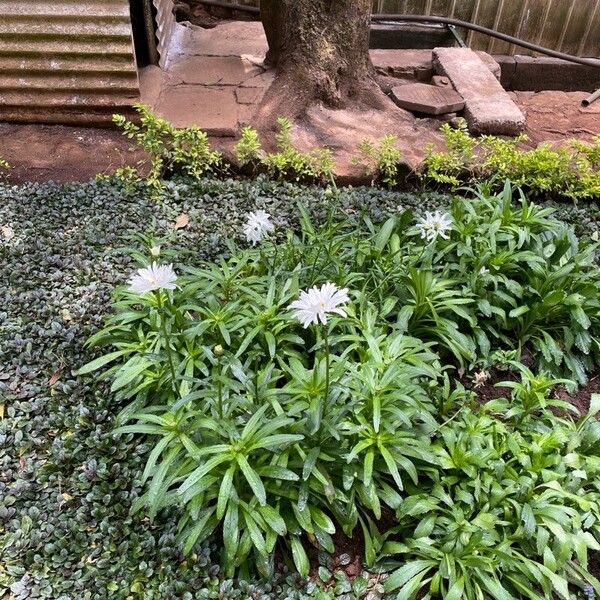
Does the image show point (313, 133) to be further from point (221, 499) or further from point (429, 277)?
point (221, 499)

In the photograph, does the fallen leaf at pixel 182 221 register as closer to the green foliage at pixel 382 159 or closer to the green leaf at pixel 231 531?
the green foliage at pixel 382 159

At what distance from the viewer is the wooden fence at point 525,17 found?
18.7 feet

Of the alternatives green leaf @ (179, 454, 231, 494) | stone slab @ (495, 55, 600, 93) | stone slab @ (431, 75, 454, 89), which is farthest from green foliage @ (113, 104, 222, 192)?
stone slab @ (495, 55, 600, 93)

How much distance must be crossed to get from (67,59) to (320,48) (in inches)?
65.5

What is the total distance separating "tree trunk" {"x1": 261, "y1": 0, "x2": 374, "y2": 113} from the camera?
4.05 metres

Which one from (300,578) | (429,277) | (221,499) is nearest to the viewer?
(221,499)

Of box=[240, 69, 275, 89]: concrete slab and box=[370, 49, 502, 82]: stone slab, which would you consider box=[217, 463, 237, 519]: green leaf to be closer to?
box=[240, 69, 275, 89]: concrete slab

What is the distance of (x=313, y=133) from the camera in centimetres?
416

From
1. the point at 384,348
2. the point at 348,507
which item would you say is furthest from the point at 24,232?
the point at 348,507

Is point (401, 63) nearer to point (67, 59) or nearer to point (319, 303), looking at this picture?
point (67, 59)

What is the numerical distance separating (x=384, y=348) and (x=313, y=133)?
2051mm

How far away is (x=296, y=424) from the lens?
2.23 meters

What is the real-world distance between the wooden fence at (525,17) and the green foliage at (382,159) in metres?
2.44

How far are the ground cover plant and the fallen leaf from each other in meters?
0.26
